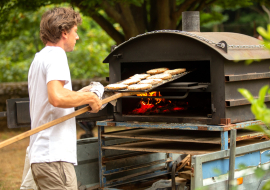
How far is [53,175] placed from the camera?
2.53m

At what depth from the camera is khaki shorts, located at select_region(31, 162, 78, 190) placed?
8.30ft

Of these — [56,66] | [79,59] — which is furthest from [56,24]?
[79,59]

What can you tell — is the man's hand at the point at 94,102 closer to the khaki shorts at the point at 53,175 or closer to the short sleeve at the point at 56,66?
the short sleeve at the point at 56,66

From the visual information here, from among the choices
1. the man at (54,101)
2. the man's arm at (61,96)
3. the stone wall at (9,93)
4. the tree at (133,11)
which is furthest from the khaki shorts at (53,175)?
the stone wall at (9,93)

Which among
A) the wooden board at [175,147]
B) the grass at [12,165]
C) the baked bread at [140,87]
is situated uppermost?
the baked bread at [140,87]

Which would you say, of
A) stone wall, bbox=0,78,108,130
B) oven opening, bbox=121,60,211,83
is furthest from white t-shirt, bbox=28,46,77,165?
stone wall, bbox=0,78,108,130

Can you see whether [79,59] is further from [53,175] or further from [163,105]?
[53,175]

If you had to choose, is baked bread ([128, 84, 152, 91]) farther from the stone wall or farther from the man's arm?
the stone wall

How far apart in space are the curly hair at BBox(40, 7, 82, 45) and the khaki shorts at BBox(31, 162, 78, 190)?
874mm

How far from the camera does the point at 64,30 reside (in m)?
2.64

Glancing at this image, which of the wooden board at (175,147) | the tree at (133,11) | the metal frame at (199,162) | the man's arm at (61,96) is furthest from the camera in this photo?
the tree at (133,11)

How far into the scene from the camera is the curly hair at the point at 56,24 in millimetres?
2604

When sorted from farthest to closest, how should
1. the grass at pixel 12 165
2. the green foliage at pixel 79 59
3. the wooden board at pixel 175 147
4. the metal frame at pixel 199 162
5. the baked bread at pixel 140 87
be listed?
the green foliage at pixel 79 59, the grass at pixel 12 165, the wooden board at pixel 175 147, the baked bread at pixel 140 87, the metal frame at pixel 199 162

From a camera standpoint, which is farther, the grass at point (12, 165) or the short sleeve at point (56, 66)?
the grass at point (12, 165)
